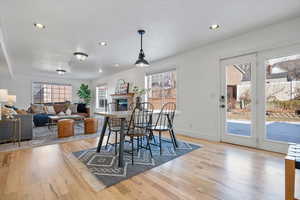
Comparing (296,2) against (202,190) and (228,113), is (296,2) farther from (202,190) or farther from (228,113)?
(202,190)

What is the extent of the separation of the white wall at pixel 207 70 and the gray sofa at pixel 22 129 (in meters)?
3.94

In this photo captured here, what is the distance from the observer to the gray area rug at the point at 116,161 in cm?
199

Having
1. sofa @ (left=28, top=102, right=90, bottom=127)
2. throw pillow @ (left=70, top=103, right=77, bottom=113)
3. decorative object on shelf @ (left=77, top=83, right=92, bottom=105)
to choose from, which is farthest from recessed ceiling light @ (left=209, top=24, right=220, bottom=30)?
decorative object on shelf @ (left=77, top=83, right=92, bottom=105)

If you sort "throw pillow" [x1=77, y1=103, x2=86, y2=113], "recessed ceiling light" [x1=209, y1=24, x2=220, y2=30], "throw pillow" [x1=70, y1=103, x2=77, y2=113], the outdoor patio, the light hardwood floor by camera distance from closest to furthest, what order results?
the light hardwood floor → the outdoor patio → "recessed ceiling light" [x1=209, y1=24, x2=220, y2=30] → "throw pillow" [x1=70, y1=103, x2=77, y2=113] → "throw pillow" [x1=77, y1=103, x2=86, y2=113]

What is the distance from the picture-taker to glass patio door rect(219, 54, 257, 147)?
3125 millimetres

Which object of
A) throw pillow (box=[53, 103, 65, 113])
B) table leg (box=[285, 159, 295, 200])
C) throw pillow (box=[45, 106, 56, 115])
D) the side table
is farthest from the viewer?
throw pillow (box=[53, 103, 65, 113])

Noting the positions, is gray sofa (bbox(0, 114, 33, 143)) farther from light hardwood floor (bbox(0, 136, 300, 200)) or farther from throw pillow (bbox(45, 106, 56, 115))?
throw pillow (bbox(45, 106, 56, 115))

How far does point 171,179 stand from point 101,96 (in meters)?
7.75

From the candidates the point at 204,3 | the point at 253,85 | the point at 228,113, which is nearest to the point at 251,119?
the point at 228,113

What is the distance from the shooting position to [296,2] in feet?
7.04

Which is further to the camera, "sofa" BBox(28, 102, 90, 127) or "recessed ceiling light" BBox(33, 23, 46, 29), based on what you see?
"sofa" BBox(28, 102, 90, 127)

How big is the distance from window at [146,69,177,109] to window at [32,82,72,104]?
5.90 metres

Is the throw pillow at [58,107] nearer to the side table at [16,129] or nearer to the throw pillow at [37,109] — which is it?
the throw pillow at [37,109]

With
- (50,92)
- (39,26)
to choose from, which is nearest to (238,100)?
(39,26)
